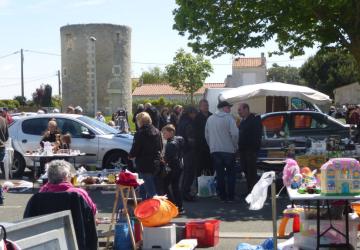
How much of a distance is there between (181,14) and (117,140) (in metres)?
3.91

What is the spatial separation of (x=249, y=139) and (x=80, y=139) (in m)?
5.16

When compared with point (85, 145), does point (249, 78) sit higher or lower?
higher

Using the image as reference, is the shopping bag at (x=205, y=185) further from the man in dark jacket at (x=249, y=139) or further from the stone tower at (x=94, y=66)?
the stone tower at (x=94, y=66)

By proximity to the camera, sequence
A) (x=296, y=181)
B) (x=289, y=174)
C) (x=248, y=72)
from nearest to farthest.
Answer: (x=296, y=181), (x=289, y=174), (x=248, y=72)

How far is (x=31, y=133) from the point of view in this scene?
54.0ft

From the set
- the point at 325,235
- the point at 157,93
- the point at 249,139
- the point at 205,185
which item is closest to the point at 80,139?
the point at 205,185

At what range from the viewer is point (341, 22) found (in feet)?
51.4

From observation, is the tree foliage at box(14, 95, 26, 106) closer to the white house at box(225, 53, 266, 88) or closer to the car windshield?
the white house at box(225, 53, 266, 88)

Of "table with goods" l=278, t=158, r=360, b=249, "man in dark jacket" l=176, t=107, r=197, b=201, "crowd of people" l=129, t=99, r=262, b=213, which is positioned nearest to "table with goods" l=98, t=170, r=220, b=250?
"table with goods" l=278, t=158, r=360, b=249

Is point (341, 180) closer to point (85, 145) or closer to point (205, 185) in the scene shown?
point (205, 185)

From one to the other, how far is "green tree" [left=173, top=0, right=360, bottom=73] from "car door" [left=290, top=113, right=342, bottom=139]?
1894 mm

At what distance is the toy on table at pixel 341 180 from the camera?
6871 millimetres

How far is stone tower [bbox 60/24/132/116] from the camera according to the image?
2244 inches

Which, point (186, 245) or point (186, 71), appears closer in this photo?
point (186, 245)
